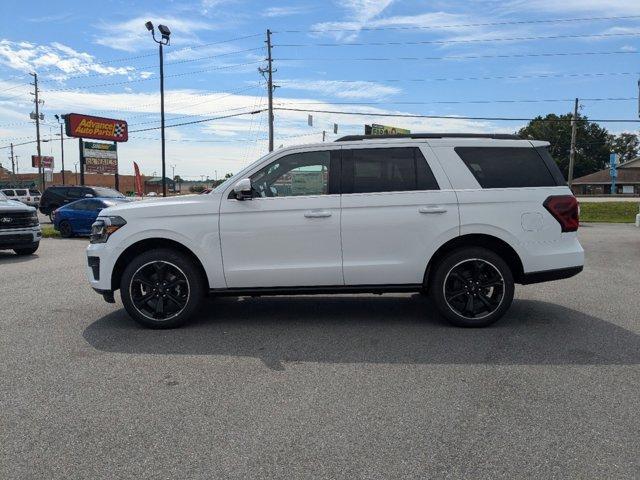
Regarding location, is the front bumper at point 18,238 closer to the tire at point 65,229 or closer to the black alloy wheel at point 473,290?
the tire at point 65,229

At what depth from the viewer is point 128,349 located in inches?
199

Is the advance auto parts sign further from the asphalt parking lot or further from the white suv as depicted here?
the white suv

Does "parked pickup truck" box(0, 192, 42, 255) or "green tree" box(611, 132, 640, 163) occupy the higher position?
"green tree" box(611, 132, 640, 163)

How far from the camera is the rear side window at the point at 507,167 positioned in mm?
5656

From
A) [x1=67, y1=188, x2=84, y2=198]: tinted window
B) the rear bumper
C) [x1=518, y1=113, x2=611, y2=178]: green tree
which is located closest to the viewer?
the rear bumper

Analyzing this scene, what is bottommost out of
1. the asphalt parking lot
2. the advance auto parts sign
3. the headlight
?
the asphalt parking lot

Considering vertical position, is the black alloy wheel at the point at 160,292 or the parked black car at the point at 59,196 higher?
the parked black car at the point at 59,196

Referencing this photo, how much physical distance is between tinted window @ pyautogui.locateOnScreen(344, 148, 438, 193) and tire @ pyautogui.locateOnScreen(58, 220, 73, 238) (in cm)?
1494

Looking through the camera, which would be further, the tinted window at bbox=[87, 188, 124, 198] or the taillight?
the tinted window at bbox=[87, 188, 124, 198]

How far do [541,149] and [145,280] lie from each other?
4468mm

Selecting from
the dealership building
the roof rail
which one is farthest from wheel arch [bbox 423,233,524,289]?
the dealership building

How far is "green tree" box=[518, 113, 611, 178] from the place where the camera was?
9638cm

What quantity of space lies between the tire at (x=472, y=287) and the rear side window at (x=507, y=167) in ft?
2.52

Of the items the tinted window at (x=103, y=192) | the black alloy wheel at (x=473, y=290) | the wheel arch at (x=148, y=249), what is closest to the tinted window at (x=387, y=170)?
the black alloy wheel at (x=473, y=290)
